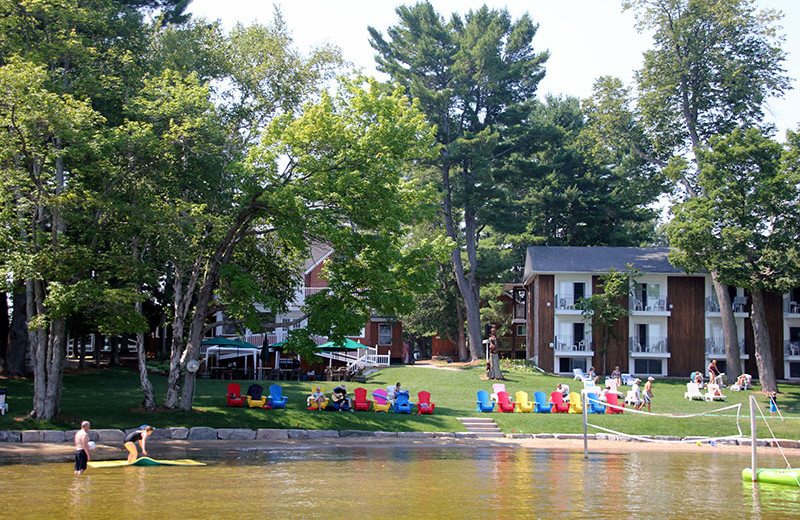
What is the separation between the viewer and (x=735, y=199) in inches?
1469

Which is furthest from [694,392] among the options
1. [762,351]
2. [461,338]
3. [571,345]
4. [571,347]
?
[461,338]

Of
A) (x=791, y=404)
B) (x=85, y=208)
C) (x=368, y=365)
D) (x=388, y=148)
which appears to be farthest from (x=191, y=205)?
(x=791, y=404)

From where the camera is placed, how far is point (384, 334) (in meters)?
61.3

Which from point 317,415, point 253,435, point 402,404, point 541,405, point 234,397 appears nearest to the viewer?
point 253,435

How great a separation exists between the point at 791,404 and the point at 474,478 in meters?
25.9

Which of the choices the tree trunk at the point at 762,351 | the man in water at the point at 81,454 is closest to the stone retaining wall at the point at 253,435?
the man in water at the point at 81,454

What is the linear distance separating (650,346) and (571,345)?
5243 millimetres

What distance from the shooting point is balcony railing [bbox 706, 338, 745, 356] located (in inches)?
1838

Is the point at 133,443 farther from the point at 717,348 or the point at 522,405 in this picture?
the point at 717,348

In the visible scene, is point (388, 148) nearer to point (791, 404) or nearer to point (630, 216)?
point (791, 404)

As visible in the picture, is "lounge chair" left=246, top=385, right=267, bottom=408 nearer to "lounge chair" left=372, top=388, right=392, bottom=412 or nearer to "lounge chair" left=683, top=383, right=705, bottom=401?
"lounge chair" left=372, top=388, right=392, bottom=412

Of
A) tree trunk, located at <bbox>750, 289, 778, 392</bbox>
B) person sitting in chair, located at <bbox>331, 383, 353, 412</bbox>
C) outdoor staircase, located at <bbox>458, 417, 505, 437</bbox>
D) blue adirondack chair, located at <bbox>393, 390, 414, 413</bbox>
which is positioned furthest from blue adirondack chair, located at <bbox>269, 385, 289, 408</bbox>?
tree trunk, located at <bbox>750, 289, 778, 392</bbox>

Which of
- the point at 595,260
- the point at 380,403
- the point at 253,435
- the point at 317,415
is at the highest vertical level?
the point at 595,260

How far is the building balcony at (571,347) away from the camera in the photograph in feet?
155
